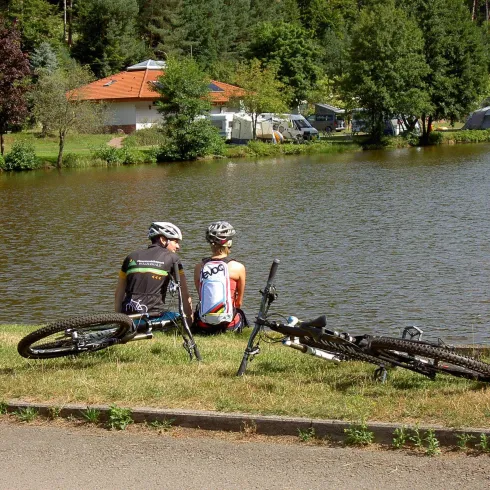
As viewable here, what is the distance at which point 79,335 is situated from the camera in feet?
23.8

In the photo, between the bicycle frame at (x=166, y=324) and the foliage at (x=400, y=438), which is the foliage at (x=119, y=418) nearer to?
the bicycle frame at (x=166, y=324)

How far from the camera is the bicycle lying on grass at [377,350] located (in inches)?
245

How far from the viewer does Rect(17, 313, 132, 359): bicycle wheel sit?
703 centimetres

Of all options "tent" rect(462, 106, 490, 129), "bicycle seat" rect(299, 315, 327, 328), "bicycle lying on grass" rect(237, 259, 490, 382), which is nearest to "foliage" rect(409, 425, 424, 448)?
"bicycle lying on grass" rect(237, 259, 490, 382)

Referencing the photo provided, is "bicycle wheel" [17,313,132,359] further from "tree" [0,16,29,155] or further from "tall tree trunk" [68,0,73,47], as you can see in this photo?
"tall tree trunk" [68,0,73,47]

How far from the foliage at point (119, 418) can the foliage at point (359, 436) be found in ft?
5.17

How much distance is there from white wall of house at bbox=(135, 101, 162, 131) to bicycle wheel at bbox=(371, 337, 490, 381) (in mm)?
61574

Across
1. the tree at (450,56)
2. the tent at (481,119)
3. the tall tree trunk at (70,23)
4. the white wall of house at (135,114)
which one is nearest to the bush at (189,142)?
the white wall of house at (135,114)

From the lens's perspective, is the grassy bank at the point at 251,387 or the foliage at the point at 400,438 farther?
the grassy bank at the point at 251,387

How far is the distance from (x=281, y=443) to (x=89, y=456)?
128cm

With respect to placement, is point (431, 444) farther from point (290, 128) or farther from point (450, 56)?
point (450, 56)

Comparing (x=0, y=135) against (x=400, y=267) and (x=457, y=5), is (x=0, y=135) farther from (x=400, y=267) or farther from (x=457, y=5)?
(x=457, y=5)

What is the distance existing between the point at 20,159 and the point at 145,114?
19790 mm

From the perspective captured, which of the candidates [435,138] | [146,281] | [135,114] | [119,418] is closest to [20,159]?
[135,114]
